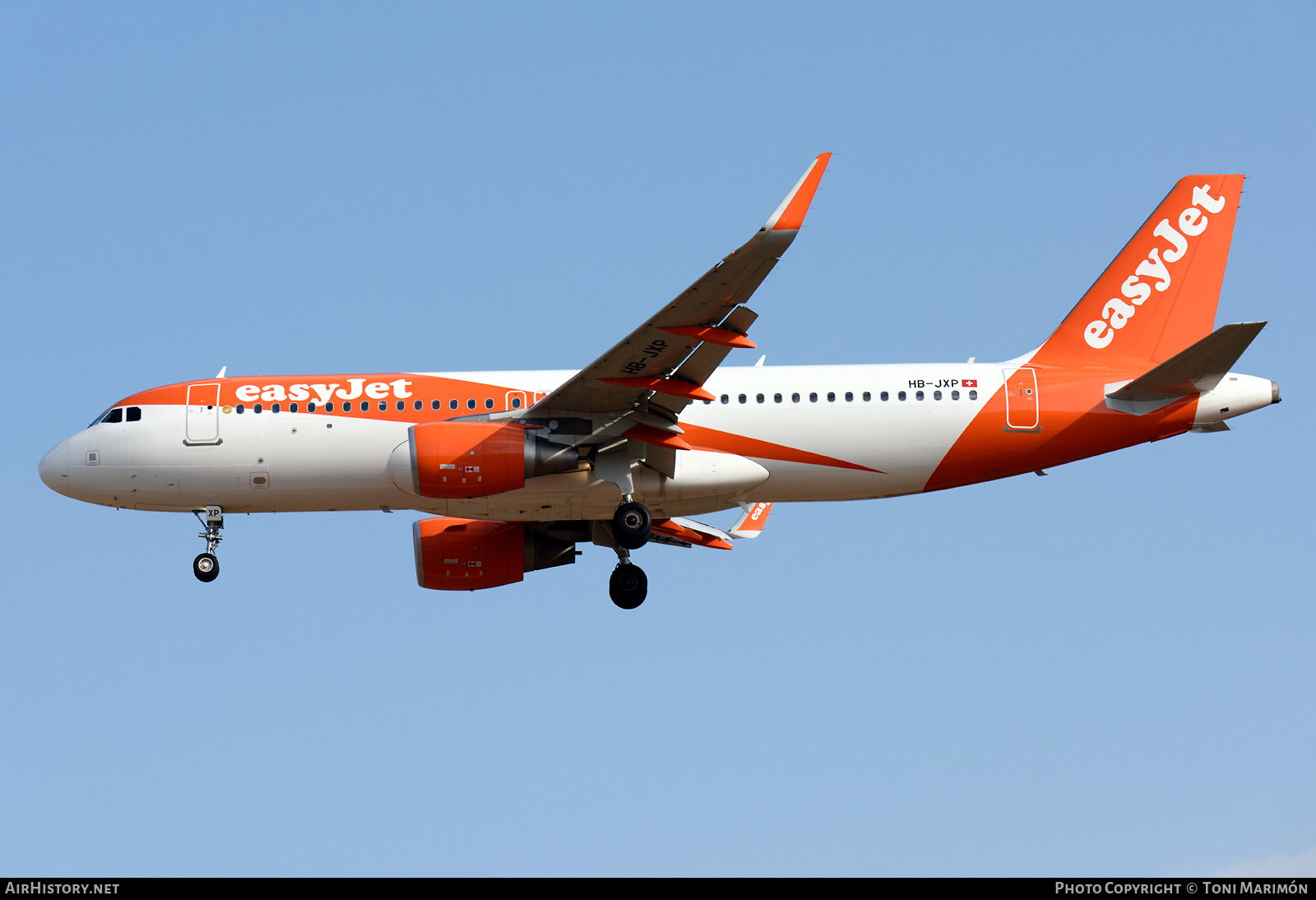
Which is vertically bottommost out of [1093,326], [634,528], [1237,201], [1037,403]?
[634,528]

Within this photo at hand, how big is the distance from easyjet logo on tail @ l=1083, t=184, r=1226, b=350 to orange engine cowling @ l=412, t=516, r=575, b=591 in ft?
36.4

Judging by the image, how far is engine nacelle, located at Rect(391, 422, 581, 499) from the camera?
75.7 feet

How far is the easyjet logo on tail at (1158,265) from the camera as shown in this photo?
1037 inches

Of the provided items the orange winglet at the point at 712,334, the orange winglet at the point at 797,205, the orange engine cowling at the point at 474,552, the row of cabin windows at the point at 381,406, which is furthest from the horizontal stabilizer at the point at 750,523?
the orange winglet at the point at 797,205

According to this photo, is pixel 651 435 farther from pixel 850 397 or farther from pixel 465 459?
pixel 850 397

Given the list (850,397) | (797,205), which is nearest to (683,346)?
(797,205)

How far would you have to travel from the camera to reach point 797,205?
19266mm

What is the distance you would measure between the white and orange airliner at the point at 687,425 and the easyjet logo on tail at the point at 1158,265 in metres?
0.03

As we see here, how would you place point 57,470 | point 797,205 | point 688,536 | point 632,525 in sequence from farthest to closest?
point 688,536, point 57,470, point 632,525, point 797,205

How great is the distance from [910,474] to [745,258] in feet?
23.6

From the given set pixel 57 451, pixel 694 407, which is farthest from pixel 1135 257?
pixel 57 451

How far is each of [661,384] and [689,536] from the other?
719 cm

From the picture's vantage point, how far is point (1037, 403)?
82.3ft

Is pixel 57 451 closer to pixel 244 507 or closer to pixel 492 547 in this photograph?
pixel 244 507
